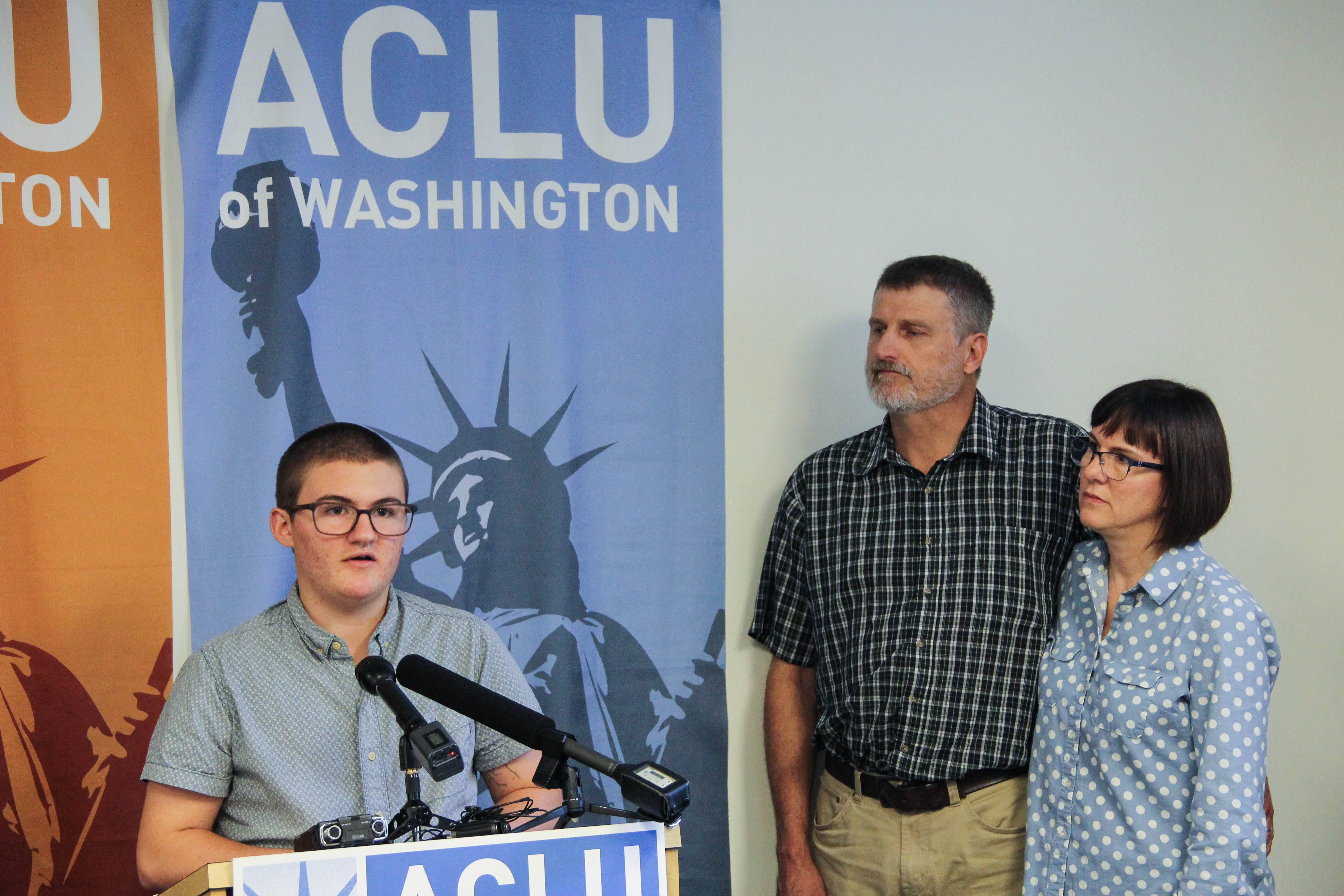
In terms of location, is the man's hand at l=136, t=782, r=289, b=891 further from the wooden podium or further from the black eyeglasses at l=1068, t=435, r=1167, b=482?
the black eyeglasses at l=1068, t=435, r=1167, b=482

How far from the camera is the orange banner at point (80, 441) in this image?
2.51 meters

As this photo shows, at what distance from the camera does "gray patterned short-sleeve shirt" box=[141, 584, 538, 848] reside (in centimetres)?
174

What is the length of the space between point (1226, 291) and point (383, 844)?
2.52 metres

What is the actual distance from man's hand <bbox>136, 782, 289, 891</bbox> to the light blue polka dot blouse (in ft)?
4.55

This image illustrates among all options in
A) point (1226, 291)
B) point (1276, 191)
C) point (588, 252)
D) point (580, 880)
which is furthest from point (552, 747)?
point (1276, 191)

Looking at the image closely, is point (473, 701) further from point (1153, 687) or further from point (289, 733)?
point (1153, 687)

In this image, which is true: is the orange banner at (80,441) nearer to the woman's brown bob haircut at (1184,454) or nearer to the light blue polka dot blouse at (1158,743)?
the light blue polka dot blouse at (1158,743)

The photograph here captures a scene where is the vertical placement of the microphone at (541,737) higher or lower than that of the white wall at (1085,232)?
lower

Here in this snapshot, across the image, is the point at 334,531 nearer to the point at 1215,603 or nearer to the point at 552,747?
the point at 552,747

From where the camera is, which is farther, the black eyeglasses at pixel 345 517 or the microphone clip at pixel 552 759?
the black eyeglasses at pixel 345 517

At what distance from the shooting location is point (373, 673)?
4.53ft

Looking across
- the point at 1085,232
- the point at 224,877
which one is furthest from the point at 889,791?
the point at 1085,232

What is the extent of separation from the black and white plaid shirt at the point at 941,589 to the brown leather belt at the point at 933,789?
2 cm

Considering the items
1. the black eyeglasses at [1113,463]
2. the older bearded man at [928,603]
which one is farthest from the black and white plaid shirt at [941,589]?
the black eyeglasses at [1113,463]
